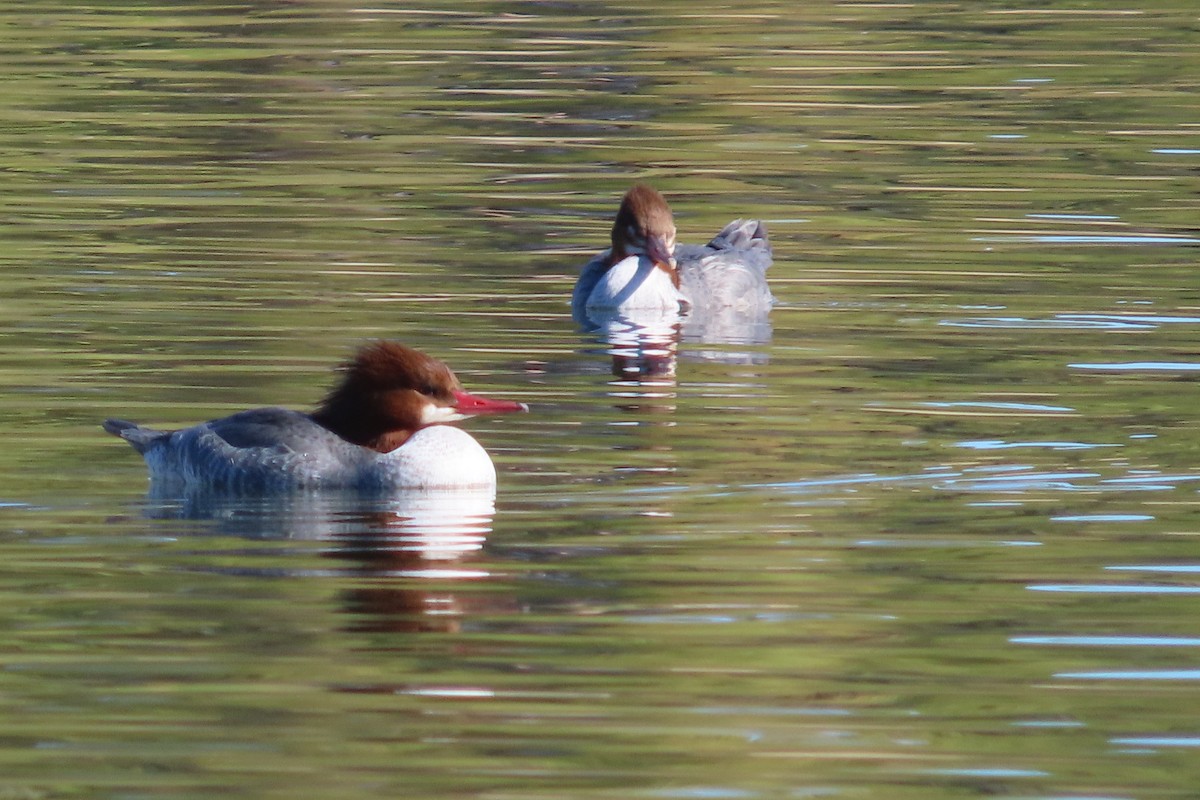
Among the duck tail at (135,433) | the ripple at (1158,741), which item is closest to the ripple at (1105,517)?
the ripple at (1158,741)

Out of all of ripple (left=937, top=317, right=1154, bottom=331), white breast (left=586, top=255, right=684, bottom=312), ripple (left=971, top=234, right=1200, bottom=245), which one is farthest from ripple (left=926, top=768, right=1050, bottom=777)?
ripple (left=971, top=234, right=1200, bottom=245)

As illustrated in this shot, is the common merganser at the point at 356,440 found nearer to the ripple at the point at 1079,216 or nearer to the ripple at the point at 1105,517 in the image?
the ripple at the point at 1105,517

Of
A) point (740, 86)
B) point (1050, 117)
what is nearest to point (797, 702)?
point (1050, 117)

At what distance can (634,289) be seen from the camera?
15.7 m

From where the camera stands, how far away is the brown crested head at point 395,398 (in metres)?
10.5

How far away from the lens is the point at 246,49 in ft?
86.3

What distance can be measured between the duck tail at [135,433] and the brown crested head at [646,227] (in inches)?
221

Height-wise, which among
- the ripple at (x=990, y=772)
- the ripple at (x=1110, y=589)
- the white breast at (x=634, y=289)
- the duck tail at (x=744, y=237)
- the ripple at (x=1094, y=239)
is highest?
the duck tail at (x=744, y=237)

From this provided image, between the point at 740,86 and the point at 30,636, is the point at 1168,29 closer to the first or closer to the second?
the point at 740,86

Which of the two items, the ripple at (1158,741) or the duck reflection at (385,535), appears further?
the duck reflection at (385,535)

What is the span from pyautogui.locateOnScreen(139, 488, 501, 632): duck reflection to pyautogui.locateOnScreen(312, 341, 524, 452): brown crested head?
0.95 ft

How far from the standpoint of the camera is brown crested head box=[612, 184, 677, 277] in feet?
52.7

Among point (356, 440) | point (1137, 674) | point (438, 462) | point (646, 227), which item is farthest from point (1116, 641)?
point (646, 227)

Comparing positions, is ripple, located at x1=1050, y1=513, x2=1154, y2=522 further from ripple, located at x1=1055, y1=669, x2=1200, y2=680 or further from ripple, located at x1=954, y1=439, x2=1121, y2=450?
ripple, located at x1=1055, y1=669, x2=1200, y2=680
